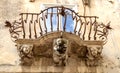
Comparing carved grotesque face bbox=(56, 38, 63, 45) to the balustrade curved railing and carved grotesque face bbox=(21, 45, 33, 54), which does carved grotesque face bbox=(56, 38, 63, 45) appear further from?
carved grotesque face bbox=(21, 45, 33, 54)

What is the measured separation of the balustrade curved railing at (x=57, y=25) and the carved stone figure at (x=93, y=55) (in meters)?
0.38

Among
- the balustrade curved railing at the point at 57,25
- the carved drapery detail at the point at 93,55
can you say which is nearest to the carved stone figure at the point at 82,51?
the carved drapery detail at the point at 93,55

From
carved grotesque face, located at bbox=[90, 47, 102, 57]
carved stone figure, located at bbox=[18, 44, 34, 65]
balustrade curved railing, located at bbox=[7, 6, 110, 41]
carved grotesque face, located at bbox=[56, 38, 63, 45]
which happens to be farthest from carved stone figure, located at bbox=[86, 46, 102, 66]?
carved stone figure, located at bbox=[18, 44, 34, 65]

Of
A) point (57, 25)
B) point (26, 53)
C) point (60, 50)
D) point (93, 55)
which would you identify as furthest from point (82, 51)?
point (26, 53)

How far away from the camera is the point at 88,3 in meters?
9.70

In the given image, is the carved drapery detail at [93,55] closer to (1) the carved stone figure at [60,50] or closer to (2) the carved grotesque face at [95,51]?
(2) the carved grotesque face at [95,51]

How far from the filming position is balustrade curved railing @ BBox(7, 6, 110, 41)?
875cm

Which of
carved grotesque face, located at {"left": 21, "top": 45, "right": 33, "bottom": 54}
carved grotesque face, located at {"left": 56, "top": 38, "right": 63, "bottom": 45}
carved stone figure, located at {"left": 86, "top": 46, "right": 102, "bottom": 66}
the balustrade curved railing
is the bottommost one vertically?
carved stone figure, located at {"left": 86, "top": 46, "right": 102, "bottom": 66}

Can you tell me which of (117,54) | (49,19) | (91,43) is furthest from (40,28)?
(117,54)

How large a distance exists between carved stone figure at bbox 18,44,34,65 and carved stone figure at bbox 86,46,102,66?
109cm

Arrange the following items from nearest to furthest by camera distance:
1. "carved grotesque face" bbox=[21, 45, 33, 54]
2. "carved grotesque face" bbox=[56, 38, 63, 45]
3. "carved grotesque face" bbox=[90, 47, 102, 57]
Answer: "carved grotesque face" bbox=[56, 38, 63, 45] → "carved grotesque face" bbox=[21, 45, 33, 54] → "carved grotesque face" bbox=[90, 47, 102, 57]

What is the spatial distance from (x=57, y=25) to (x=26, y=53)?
1.03m

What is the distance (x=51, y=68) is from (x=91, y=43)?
0.91 meters

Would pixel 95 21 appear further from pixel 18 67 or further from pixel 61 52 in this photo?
pixel 18 67
